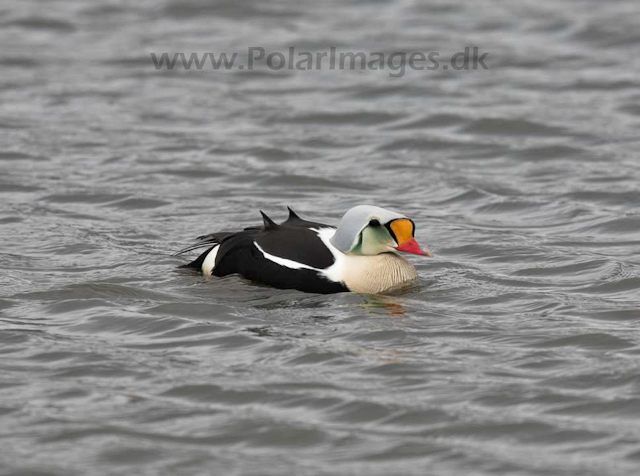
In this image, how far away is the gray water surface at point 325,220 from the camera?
610cm

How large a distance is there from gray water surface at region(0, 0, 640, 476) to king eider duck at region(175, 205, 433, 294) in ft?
0.33

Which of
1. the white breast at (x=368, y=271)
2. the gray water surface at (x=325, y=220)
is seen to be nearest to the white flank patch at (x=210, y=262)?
the gray water surface at (x=325, y=220)

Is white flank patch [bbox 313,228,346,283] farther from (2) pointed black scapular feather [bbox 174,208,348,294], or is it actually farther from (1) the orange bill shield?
(1) the orange bill shield

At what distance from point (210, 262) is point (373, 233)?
41.1 inches

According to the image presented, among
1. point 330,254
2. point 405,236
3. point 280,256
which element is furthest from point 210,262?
point 405,236

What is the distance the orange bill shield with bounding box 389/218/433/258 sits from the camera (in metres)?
8.21

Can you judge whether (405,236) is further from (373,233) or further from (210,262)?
(210,262)

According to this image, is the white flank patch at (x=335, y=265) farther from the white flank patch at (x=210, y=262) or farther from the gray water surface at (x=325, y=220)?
the white flank patch at (x=210, y=262)

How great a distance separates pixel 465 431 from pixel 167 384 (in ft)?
4.89

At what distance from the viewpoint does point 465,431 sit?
6.10m

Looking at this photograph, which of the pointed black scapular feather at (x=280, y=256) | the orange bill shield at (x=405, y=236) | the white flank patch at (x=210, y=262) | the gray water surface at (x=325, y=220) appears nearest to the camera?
the gray water surface at (x=325, y=220)

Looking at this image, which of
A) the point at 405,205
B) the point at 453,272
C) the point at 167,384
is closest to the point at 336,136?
the point at 405,205

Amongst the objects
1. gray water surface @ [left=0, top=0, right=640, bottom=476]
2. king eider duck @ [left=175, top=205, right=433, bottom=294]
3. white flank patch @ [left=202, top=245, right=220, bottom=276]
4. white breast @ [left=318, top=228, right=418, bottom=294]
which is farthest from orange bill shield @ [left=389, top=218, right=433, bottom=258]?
white flank patch @ [left=202, top=245, right=220, bottom=276]

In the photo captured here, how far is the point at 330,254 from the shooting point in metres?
8.13
